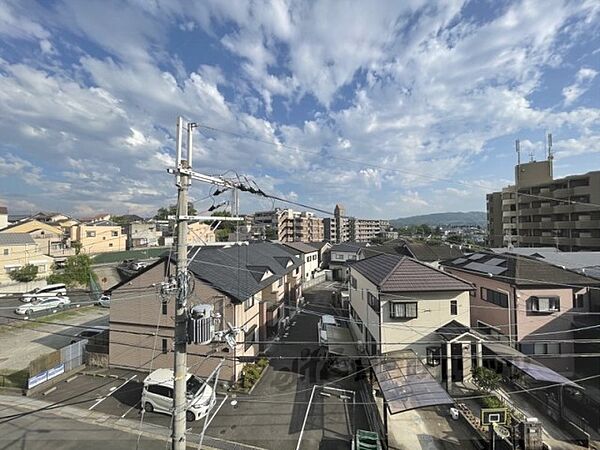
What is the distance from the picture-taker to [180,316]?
Answer: 5.55 metres

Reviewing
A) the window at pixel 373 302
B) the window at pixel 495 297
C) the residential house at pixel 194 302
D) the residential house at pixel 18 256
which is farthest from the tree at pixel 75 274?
the window at pixel 495 297

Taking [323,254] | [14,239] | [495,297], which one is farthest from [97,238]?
[495,297]

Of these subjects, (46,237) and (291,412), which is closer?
(291,412)

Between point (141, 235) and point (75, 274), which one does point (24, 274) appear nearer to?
point (75, 274)

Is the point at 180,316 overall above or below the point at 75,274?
above

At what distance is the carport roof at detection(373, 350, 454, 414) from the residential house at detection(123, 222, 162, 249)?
5073 centimetres

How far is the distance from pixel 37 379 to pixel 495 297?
22.9 metres

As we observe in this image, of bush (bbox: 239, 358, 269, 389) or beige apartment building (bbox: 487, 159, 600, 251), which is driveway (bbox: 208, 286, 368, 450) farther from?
beige apartment building (bbox: 487, 159, 600, 251)

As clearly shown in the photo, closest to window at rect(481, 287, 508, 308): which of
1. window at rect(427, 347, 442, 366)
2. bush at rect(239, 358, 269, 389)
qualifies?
window at rect(427, 347, 442, 366)

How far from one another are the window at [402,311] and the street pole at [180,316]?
35.2ft

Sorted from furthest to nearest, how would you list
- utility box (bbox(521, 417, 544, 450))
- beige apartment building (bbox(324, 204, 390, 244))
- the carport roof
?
beige apartment building (bbox(324, 204, 390, 244)) < the carport roof < utility box (bbox(521, 417, 544, 450))

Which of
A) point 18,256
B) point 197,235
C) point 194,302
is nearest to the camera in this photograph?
point 197,235

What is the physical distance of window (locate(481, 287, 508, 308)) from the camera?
Result: 53.7 feet

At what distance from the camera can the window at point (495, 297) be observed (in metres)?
16.4
